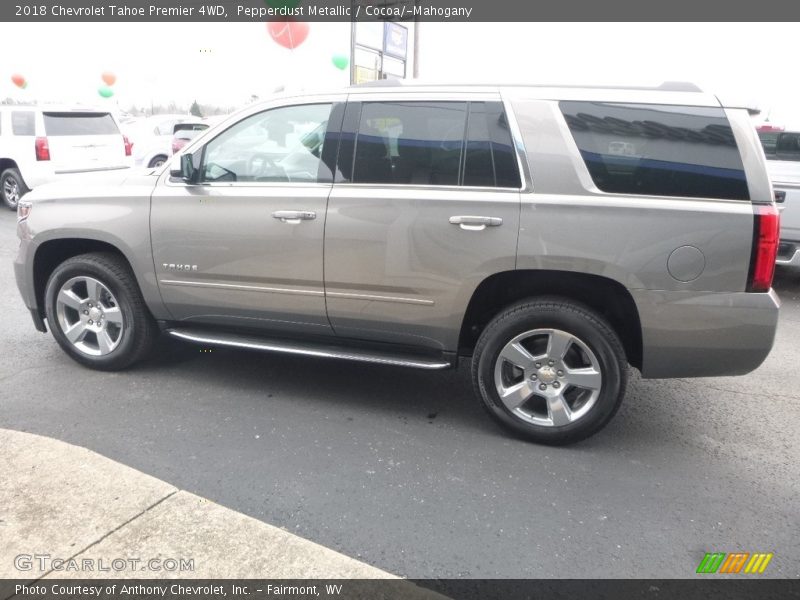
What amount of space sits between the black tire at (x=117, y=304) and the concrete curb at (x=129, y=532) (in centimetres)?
125

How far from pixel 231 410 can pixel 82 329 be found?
1.33 meters

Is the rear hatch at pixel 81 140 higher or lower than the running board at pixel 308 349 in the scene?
higher

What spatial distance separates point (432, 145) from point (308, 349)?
1424 millimetres

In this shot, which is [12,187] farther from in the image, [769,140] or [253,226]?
[769,140]

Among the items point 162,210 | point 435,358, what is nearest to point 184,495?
point 435,358

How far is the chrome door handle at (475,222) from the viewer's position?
130 inches

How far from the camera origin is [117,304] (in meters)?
4.16

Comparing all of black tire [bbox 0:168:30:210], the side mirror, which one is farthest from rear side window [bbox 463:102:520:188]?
black tire [bbox 0:168:30:210]

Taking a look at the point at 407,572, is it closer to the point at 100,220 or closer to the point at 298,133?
the point at 298,133

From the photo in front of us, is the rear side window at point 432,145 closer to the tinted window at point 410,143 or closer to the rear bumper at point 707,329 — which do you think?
the tinted window at point 410,143

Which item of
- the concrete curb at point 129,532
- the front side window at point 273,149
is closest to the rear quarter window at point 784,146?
the front side window at point 273,149

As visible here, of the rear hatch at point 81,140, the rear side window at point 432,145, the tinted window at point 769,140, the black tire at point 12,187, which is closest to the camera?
the rear side window at point 432,145

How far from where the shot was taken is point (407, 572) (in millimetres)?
2439

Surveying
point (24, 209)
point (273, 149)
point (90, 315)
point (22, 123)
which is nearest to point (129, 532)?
point (90, 315)
